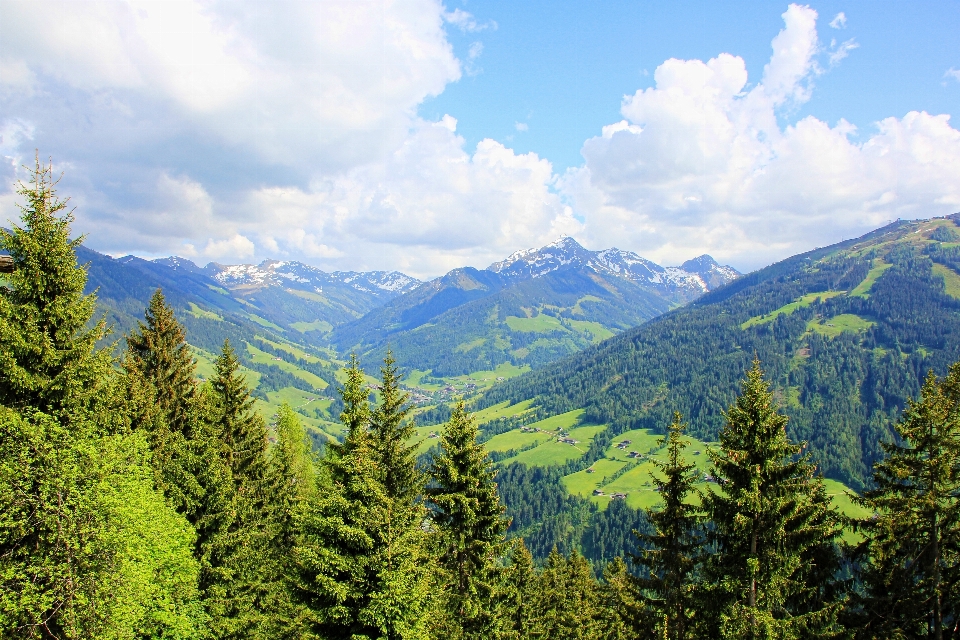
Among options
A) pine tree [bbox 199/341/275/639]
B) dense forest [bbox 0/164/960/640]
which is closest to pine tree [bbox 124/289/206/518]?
dense forest [bbox 0/164/960/640]

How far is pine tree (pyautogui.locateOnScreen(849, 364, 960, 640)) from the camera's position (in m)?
18.5

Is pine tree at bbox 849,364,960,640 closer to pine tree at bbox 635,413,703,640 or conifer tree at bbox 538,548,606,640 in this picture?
pine tree at bbox 635,413,703,640

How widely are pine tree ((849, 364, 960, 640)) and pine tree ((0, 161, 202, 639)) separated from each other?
93.0 feet

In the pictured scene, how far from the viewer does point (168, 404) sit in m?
30.2

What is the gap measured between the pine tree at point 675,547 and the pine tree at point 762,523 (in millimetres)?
1332

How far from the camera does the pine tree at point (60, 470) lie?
14125 millimetres

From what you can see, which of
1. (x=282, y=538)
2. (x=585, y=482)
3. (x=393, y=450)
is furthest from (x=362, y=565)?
(x=585, y=482)

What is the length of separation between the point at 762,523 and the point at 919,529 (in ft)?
21.0

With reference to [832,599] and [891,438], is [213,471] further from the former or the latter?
[891,438]

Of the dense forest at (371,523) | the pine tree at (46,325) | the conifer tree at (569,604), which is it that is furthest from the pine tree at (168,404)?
the conifer tree at (569,604)

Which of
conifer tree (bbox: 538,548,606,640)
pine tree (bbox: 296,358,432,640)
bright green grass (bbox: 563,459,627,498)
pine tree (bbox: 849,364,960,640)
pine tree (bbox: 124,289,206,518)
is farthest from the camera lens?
bright green grass (bbox: 563,459,627,498)

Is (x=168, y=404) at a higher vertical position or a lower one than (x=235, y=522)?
higher

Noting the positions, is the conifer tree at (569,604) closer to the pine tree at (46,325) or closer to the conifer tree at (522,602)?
the conifer tree at (522,602)

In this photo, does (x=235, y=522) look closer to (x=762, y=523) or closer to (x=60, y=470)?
(x=60, y=470)
